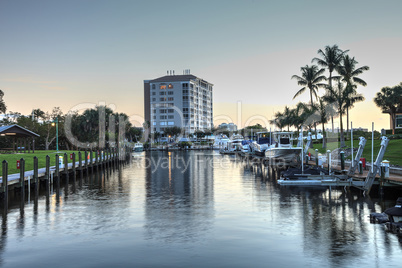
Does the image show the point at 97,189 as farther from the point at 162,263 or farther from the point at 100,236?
the point at 162,263

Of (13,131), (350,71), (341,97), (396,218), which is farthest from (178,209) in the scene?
(350,71)

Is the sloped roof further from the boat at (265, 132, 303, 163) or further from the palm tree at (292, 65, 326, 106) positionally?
the palm tree at (292, 65, 326, 106)

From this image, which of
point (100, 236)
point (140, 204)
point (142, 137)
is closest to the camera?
point (100, 236)

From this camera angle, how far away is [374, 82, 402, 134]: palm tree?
79.2m

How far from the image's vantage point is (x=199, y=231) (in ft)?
56.6

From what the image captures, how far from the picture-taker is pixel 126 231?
17.4 m

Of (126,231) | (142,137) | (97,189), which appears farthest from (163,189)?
(142,137)

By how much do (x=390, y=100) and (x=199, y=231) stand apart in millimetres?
74253

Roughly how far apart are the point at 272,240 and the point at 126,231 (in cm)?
635

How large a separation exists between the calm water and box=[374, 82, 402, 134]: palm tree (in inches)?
2315

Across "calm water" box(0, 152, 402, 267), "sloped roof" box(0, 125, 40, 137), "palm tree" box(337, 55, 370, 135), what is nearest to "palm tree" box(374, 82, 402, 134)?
"palm tree" box(337, 55, 370, 135)

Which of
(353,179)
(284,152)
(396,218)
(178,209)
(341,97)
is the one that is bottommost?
(178,209)

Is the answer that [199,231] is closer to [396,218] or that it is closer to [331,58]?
[396,218]

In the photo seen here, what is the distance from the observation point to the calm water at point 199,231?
1353 centimetres
